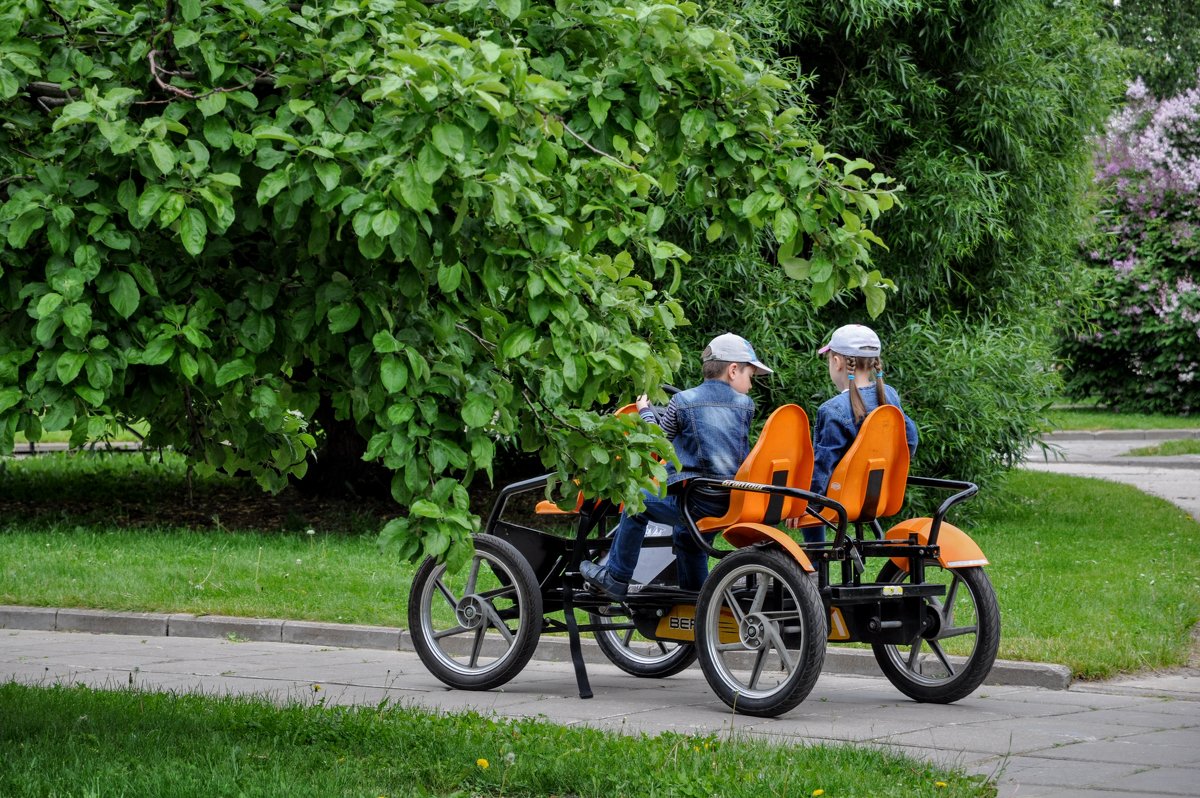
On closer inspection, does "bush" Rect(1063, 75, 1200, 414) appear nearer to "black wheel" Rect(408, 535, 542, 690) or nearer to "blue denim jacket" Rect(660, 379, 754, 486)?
"blue denim jacket" Rect(660, 379, 754, 486)

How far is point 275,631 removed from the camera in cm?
970

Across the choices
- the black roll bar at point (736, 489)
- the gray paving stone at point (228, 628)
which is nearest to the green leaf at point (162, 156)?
the black roll bar at point (736, 489)

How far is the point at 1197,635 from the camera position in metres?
9.23

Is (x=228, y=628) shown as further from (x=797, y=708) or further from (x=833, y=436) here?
(x=833, y=436)

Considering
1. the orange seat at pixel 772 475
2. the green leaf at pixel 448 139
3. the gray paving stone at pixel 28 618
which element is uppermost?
the green leaf at pixel 448 139

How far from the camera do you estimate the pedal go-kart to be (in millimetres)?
6957

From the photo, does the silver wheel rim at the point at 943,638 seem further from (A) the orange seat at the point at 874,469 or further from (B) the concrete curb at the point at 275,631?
(B) the concrete curb at the point at 275,631

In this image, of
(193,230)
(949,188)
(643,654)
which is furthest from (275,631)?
(949,188)

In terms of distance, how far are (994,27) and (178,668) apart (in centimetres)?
1002

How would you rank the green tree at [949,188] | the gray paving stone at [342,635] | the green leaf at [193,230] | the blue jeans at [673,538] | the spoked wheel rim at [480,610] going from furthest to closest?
the green tree at [949,188] < the gray paving stone at [342,635] < the spoked wheel rim at [480,610] < the blue jeans at [673,538] < the green leaf at [193,230]

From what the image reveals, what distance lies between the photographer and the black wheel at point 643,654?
821cm

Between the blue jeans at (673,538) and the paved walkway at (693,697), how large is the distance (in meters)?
0.61

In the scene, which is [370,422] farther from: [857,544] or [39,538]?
[39,538]

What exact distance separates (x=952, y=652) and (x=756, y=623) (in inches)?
55.1
